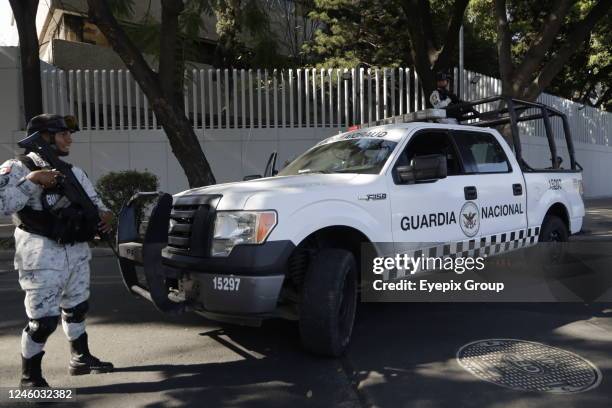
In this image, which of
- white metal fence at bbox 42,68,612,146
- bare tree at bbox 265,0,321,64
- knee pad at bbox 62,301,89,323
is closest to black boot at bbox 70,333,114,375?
knee pad at bbox 62,301,89,323

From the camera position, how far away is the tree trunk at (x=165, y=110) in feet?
31.3

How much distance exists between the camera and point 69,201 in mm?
3570

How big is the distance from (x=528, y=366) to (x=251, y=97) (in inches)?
420

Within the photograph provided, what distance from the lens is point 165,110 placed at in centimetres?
959

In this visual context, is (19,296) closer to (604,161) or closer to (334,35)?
(334,35)

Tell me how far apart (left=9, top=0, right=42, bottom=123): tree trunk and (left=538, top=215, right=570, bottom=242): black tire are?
31.7ft

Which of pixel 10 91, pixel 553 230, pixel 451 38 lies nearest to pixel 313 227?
pixel 553 230

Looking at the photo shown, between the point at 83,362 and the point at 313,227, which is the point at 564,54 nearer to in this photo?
the point at 313,227

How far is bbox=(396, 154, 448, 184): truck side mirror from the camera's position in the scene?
4547 millimetres

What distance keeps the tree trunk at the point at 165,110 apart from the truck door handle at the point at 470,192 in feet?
17.3

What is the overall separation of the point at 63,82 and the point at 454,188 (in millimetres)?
11233

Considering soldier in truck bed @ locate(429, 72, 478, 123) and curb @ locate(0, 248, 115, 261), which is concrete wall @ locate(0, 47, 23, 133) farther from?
soldier in truck bed @ locate(429, 72, 478, 123)

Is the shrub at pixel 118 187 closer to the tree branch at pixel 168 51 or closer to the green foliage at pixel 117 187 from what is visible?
the green foliage at pixel 117 187

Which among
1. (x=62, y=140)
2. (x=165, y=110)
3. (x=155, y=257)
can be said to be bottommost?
(x=155, y=257)
